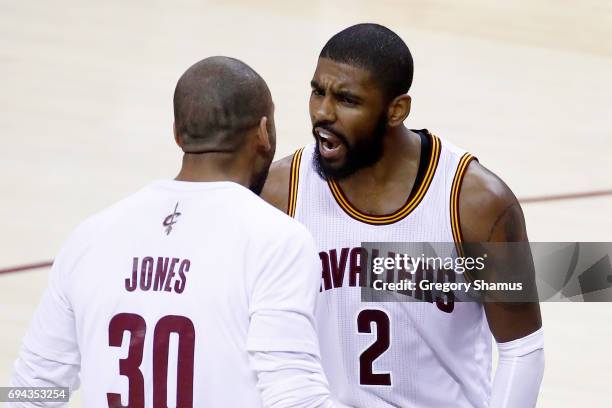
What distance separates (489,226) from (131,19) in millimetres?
6134

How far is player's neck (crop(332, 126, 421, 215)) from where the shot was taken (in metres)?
3.86

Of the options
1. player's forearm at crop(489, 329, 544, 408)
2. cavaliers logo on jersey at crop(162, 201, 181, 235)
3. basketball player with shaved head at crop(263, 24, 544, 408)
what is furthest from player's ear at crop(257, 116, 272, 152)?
player's forearm at crop(489, 329, 544, 408)

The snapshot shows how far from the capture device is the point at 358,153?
3799 mm

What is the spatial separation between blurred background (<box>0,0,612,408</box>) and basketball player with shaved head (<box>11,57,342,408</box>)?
254cm

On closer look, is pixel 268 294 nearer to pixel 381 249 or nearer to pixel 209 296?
pixel 209 296

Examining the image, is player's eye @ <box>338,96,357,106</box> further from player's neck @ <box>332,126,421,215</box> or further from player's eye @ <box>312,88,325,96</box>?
player's neck @ <box>332,126,421,215</box>

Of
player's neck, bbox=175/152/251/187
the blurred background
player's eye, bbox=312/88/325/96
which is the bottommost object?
player's neck, bbox=175/152/251/187

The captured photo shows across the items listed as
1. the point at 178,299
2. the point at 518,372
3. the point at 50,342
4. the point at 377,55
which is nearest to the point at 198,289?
the point at 178,299

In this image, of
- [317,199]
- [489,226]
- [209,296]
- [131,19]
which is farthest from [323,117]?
[131,19]

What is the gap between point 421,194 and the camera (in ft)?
12.6

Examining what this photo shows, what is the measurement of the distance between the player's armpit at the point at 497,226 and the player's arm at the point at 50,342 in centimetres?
131

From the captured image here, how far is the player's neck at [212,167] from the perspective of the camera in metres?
2.96

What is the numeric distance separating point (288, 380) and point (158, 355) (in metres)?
0.31

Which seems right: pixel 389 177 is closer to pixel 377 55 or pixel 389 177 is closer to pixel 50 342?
pixel 377 55
